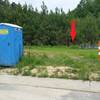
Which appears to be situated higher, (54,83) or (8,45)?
(8,45)

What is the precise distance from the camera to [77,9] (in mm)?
75125

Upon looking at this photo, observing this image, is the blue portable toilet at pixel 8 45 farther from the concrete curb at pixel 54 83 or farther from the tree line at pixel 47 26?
the tree line at pixel 47 26

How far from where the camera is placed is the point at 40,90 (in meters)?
8.91

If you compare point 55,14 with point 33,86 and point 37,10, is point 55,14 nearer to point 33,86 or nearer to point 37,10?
point 37,10

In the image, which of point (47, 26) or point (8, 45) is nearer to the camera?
point (8, 45)

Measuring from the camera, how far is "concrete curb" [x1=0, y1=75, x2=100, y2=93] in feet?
29.9

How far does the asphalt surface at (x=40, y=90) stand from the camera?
8.06 metres

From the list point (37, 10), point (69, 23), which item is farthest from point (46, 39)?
point (37, 10)

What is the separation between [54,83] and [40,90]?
98 cm

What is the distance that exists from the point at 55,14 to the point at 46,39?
5919 mm

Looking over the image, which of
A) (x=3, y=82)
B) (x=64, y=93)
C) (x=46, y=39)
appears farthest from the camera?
(x=46, y=39)

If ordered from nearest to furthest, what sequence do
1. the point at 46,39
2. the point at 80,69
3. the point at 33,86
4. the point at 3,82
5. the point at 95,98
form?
the point at 95,98 → the point at 33,86 → the point at 3,82 → the point at 80,69 → the point at 46,39

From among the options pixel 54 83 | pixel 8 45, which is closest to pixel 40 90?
pixel 54 83

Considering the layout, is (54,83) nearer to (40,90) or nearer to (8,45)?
(40,90)
